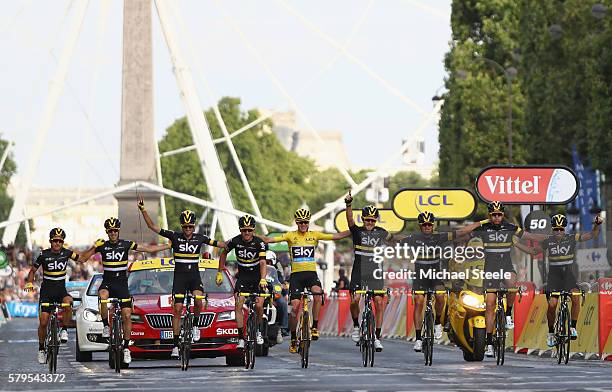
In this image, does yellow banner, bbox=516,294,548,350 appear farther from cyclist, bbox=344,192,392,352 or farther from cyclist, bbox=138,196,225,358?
cyclist, bbox=138,196,225,358

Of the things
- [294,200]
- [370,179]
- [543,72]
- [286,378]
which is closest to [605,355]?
[286,378]

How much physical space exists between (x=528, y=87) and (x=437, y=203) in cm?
2013

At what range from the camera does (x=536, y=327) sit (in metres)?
31.0

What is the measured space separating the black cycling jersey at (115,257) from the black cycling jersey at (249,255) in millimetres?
1321

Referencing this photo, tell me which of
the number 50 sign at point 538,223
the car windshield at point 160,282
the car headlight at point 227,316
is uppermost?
the number 50 sign at point 538,223

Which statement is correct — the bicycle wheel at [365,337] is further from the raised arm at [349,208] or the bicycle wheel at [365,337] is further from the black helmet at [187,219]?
the black helmet at [187,219]

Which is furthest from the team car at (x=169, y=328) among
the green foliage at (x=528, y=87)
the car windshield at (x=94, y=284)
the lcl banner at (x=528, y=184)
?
the green foliage at (x=528, y=87)

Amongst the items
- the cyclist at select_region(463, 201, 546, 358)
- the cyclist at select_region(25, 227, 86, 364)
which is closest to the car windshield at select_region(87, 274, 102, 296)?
the cyclist at select_region(25, 227, 86, 364)

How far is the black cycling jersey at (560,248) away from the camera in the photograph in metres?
25.6

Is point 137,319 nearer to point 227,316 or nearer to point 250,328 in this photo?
point 227,316

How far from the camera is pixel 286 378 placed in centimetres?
2178

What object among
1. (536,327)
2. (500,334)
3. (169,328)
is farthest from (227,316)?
(536,327)

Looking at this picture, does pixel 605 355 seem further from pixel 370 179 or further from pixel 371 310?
pixel 370 179

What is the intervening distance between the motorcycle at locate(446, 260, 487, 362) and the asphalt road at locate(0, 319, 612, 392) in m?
0.32
